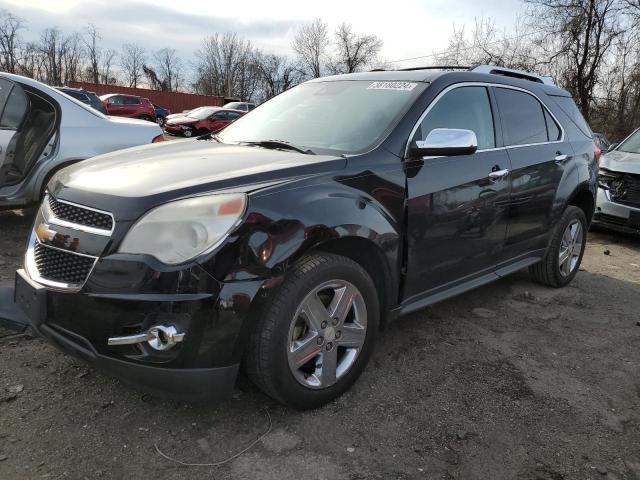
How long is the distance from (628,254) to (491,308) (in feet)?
11.6

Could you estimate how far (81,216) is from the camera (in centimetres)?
229

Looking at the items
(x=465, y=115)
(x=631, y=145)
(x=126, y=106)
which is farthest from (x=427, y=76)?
(x=126, y=106)

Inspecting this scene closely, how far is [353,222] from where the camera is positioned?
2.54 m

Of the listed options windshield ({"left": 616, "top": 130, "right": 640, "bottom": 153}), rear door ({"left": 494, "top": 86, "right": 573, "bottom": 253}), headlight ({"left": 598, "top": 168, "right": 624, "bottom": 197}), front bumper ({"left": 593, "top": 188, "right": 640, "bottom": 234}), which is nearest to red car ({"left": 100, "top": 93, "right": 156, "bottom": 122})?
windshield ({"left": 616, "top": 130, "right": 640, "bottom": 153})

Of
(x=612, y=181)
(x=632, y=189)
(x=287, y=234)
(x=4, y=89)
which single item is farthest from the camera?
(x=612, y=181)

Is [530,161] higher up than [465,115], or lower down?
lower down

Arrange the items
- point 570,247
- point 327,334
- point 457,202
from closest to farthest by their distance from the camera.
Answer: point 327,334 < point 457,202 < point 570,247

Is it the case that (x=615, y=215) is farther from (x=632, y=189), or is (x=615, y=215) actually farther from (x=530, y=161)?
(x=530, y=161)

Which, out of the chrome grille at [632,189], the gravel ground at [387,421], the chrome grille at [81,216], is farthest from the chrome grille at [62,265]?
the chrome grille at [632,189]

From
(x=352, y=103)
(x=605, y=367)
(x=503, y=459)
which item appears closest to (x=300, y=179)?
(x=352, y=103)

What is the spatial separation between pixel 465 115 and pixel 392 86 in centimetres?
55

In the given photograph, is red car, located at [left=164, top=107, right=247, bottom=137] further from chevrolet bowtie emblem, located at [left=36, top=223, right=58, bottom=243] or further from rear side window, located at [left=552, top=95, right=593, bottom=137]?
chevrolet bowtie emblem, located at [left=36, top=223, right=58, bottom=243]

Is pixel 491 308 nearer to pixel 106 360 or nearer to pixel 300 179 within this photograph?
pixel 300 179

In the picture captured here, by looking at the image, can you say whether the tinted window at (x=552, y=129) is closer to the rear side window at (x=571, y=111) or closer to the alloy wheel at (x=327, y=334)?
the rear side window at (x=571, y=111)
